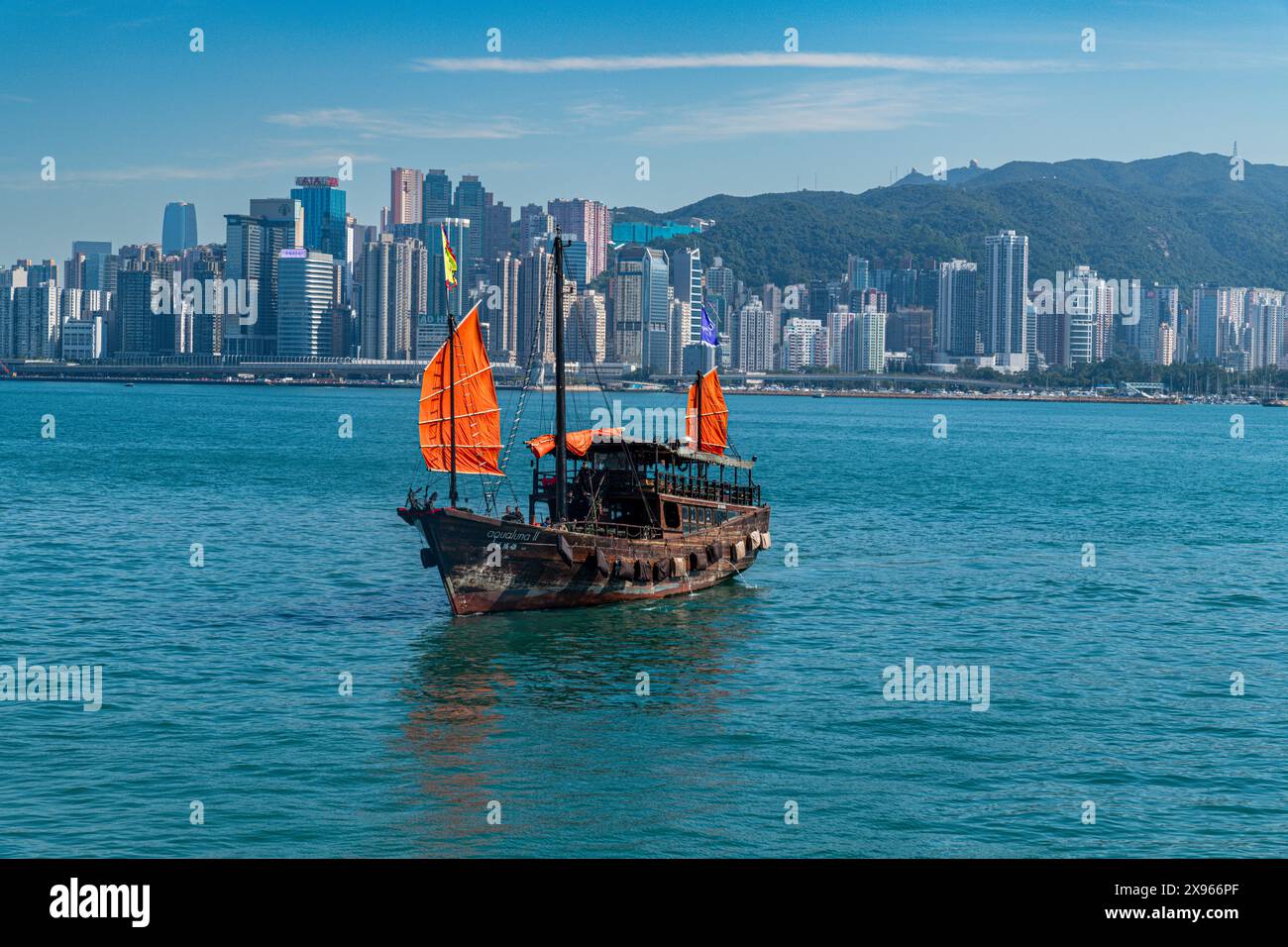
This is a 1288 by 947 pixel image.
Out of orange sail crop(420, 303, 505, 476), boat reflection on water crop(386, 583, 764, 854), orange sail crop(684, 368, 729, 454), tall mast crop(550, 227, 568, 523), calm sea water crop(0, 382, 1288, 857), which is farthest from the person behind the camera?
orange sail crop(684, 368, 729, 454)

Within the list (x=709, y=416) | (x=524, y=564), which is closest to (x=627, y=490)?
(x=524, y=564)

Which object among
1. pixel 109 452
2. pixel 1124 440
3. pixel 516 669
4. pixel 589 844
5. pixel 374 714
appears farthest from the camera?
pixel 1124 440

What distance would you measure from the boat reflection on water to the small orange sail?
4996mm

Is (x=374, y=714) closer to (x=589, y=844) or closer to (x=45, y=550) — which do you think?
(x=589, y=844)

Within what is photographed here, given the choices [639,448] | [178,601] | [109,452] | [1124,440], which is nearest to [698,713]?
[639,448]

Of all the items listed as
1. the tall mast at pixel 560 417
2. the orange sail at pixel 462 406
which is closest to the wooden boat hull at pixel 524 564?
the tall mast at pixel 560 417

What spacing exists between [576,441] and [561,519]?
3559 millimetres

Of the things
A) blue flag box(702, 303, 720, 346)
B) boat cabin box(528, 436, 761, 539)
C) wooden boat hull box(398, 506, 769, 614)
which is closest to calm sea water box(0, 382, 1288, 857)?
wooden boat hull box(398, 506, 769, 614)

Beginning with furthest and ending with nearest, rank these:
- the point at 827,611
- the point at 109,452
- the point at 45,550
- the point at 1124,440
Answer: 1. the point at 1124,440
2. the point at 109,452
3. the point at 45,550
4. the point at 827,611

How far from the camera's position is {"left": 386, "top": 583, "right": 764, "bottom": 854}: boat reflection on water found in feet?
67.4

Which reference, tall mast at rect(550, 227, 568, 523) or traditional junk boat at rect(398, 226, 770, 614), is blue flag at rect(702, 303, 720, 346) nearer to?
traditional junk boat at rect(398, 226, 770, 614)
